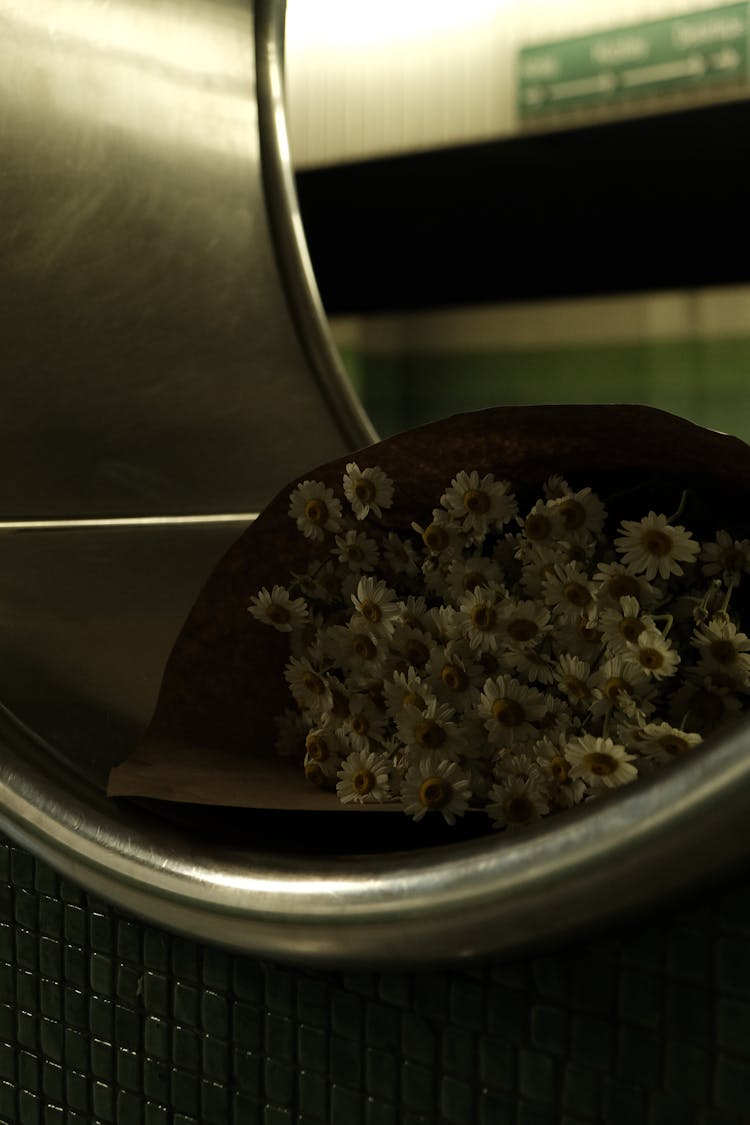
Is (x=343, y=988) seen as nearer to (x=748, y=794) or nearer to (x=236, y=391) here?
(x=748, y=794)

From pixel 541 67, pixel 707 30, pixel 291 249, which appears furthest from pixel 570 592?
pixel 541 67

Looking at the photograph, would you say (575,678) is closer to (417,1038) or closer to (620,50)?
(417,1038)

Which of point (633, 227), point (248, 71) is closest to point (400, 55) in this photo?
point (633, 227)

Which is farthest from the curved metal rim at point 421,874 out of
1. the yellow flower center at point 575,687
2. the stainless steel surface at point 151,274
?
the stainless steel surface at point 151,274

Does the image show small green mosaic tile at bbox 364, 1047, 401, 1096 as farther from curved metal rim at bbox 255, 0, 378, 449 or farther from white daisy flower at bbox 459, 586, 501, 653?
curved metal rim at bbox 255, 0, 378, 449

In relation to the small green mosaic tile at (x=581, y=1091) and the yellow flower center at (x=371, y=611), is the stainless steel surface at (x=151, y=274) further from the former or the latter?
the small green mosaic tile at (x=581, y=1091)

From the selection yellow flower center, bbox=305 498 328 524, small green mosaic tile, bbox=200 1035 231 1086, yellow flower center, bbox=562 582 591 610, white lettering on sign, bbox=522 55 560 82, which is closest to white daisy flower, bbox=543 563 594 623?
yellow flower center, bbox=562 582 591 610
